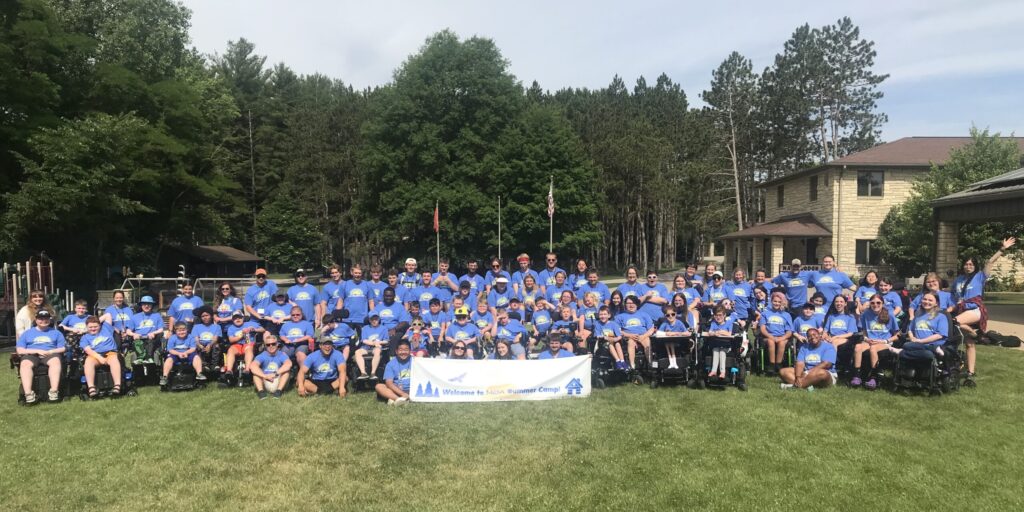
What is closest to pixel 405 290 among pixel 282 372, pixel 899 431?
pixel 282 372

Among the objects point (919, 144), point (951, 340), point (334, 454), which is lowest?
point (334, 454)

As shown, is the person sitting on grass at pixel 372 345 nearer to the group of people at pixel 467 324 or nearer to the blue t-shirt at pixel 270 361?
the group of people at pixel 467 324

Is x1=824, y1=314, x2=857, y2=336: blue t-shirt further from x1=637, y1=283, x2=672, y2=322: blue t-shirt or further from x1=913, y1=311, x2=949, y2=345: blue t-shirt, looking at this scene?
x1=637, y1=283, x2=672, y2=322: blue t-shirt

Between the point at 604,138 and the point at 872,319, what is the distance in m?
38.6

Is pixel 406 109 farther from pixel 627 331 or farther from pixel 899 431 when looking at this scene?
pixel 899 431

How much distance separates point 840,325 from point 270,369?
861cm

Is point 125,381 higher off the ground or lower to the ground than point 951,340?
lower

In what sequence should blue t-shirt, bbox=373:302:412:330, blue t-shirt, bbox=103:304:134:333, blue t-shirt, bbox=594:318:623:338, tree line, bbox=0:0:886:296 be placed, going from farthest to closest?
tree line, bbox=0:0:886:296 → blue t-shirt, bbox=373:302:412:330 → blue t-shirt, bbox=103:304:134:333 → blue t-shirt, bbox=594:318:623:338

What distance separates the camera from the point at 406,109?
130 ft

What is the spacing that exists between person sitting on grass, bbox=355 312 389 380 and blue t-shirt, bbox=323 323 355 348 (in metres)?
0.29

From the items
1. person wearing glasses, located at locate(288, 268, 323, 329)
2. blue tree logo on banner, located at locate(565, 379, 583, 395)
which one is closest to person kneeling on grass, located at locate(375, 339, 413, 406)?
blue tree logo on banner, located at locate(565, 379, 583, 395)

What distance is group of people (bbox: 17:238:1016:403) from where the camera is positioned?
843 cm

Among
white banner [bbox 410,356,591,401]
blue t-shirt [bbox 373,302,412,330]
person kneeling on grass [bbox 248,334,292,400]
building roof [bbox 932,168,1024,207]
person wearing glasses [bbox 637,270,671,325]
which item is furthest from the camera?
building roof [bbox 932,168,1024,207]

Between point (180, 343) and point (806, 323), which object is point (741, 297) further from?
point (180, 343)
